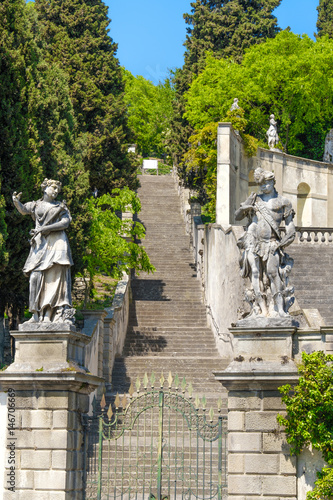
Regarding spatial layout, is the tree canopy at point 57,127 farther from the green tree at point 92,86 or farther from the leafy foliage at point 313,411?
the leafy foliage at point 313,411

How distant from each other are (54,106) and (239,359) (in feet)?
41.3

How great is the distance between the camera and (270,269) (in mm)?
13945

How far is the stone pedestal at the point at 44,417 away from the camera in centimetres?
1384

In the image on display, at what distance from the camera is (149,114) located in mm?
62906

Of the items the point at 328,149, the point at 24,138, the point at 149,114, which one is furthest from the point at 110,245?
the point at 149,114

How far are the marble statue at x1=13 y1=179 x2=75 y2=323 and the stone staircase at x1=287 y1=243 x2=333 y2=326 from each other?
8.07 metres

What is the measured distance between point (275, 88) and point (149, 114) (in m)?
25.1

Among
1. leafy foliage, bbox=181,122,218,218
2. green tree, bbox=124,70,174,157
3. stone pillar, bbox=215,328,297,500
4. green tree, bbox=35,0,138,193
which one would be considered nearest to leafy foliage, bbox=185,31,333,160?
green tree, bbox=35,0,138,193

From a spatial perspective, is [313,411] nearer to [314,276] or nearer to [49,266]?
[49,266]

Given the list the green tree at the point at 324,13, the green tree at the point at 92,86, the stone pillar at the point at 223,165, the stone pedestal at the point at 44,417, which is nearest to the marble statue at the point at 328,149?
the green tree at the point at 92,86

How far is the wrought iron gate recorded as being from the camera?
1351cm

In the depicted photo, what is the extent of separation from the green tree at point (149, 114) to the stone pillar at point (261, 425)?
46878 mm

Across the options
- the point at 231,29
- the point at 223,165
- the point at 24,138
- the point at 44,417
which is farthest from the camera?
the point at 231,29

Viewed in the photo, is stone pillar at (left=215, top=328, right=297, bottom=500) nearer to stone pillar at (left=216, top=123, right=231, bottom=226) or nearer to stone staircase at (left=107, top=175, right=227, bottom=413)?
stone staircase at (left=107, top=175, right=227, bottom=413)
